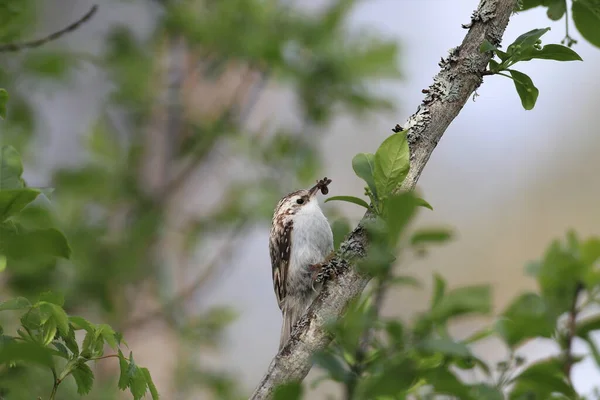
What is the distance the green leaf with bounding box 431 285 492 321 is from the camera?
1156 millimetres

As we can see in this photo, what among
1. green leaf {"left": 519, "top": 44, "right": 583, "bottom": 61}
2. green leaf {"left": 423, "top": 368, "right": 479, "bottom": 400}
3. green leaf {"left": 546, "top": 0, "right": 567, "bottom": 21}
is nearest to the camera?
green leaf {"left": 423, "top": 368, "right": 479, "bottom": 400}

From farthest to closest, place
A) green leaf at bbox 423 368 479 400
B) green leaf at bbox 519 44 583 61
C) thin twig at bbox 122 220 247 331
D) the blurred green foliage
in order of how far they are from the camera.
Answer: thin twig at bbox 122 220 247 331 < the blurred green foliage < green leaf at bbox 519 44 583 61 < green leaf at bbox 423 368 479 400

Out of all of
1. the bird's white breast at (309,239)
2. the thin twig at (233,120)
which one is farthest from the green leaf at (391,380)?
the thin twig at (233,120)

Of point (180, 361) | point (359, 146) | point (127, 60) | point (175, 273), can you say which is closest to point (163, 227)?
point (175, 273)

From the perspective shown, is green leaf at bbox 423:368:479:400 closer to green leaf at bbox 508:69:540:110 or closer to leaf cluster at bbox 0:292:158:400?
leaf cluster at bbox 0:292:158:400

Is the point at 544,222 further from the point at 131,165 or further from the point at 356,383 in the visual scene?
the point at 356,383

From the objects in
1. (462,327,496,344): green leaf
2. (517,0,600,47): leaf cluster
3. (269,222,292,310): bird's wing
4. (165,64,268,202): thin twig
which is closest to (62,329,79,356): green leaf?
(462,327,496,344): green leaf

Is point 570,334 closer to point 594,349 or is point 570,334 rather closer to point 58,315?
point 594,349

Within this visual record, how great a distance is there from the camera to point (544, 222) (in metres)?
9.12

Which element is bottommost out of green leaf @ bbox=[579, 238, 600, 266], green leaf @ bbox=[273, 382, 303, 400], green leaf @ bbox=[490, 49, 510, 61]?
green leaf @ bbox=[273, 382, 303, 400]

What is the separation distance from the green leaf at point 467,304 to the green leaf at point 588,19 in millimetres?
879

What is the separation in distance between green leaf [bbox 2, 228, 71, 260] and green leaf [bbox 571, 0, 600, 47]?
4.34 feet

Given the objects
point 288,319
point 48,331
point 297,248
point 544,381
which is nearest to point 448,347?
point 544,381

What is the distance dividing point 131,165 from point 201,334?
4.73ft
